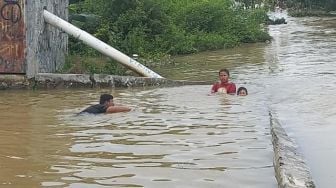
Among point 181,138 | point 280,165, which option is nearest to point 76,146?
point 181,138

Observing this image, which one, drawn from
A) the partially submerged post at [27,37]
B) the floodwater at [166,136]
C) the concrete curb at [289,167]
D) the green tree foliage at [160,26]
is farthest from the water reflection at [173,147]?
the green tree foliage at [160,26]

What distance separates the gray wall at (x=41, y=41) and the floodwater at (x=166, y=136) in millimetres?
1046

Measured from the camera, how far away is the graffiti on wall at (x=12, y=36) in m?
14.4

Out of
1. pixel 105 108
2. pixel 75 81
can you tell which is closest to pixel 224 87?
pixel 105 108

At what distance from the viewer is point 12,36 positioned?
14.5 meters

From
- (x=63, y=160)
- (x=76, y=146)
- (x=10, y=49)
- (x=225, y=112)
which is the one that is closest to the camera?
(x=63, y=160)

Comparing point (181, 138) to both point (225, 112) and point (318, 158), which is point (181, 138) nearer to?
point (318, 158)

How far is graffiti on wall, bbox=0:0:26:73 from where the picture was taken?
14.4m

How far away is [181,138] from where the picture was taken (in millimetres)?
7918

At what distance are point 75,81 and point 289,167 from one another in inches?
383

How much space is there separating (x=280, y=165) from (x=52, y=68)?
1110 cm

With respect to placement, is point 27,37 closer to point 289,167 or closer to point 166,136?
point 166,136

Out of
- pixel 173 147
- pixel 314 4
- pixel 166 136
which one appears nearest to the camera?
pixel 173 147

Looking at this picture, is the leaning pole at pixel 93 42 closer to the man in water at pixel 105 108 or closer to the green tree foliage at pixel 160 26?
the man in water at pixel 105 108
